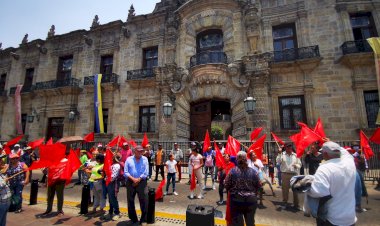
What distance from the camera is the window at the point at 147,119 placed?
1521 centimetres

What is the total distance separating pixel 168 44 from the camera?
15.1 m

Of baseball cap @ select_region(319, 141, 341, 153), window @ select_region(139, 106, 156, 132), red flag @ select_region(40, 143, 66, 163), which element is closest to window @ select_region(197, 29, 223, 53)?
window @ select_region(139, 106, 156, 132)

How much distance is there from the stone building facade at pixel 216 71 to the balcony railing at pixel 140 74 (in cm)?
9

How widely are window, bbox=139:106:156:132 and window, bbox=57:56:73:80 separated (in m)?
8.40

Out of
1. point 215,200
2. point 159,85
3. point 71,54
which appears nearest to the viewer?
point 215,200

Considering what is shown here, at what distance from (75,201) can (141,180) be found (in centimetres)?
333

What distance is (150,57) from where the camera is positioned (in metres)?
16.5

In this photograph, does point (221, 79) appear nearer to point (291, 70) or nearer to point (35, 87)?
point (291, 70)

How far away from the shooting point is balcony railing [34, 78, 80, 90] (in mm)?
17219

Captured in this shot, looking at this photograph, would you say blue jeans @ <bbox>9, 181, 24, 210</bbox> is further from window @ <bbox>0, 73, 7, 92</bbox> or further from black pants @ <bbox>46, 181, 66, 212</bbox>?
window @ <bbox>0, 73, 7, 92</bbox>

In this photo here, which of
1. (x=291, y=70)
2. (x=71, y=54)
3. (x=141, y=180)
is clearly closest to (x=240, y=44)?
(x=291, y=70)

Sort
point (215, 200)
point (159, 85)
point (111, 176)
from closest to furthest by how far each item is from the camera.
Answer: point (111, 176) → point (215, 200) → point (159, 85)

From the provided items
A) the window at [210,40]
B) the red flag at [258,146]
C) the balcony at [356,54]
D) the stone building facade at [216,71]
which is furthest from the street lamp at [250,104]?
the balcony at [356,54]

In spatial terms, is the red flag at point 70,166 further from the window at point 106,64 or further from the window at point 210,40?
the window at point 106,64
